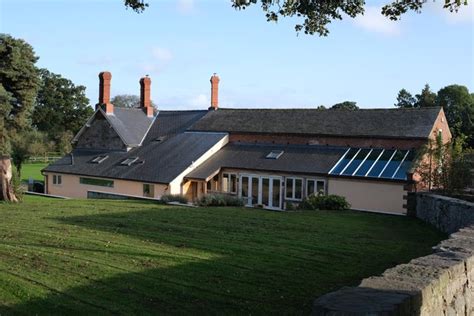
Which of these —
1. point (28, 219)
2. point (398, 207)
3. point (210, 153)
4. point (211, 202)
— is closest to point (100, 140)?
point (210, 153)

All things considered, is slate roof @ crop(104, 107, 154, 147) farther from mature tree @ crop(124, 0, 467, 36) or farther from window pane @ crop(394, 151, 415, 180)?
mature tree @ crop(124, 0, 467, 36)

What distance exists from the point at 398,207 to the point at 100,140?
76.3ft

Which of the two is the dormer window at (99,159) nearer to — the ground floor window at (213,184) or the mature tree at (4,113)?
the mature tree at (4,113)

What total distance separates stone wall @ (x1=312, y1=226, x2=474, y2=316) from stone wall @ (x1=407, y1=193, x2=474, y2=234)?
5939mm

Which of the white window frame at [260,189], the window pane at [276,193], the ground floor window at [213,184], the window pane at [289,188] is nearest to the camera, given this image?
the window pane at [289,188]

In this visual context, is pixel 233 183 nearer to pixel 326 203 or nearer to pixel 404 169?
pixel 326 203

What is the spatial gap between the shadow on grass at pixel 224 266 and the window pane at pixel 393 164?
1083 centimetres

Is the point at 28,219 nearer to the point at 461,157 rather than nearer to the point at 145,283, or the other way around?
the point at 145,283

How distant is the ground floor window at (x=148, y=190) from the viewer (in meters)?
32.8

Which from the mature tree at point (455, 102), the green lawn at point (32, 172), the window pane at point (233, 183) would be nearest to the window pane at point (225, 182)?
the window pane at point (233, 183)

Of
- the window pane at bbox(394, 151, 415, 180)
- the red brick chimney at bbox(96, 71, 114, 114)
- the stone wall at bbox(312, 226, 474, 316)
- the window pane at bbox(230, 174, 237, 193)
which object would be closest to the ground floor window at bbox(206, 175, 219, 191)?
the window pane at bbox(230, 174, 237, 193)

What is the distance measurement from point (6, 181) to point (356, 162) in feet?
56.9

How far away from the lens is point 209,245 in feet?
38.0

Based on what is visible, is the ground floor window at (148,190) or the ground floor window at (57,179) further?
the ground floor window at (57,179)
